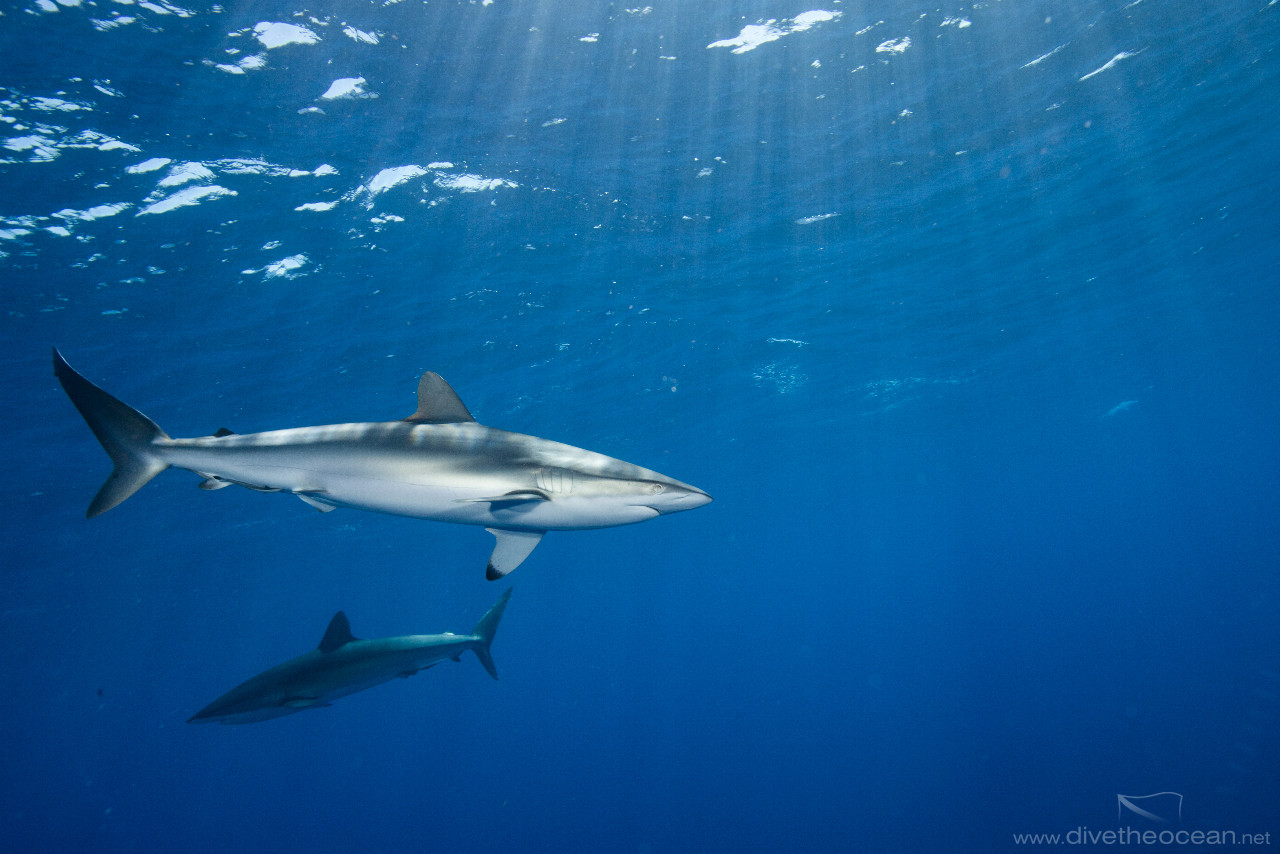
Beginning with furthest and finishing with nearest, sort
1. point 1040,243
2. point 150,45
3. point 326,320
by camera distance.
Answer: point 1040,243 < point 326,320 < point 150,45

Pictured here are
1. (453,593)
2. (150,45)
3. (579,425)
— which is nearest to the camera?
(150,45)

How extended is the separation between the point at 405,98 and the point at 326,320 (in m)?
6.98

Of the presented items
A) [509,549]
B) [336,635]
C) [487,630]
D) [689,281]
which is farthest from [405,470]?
[689,281]

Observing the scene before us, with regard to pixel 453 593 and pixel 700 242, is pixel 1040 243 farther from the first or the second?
pixel 453 593

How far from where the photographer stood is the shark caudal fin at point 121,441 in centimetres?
329

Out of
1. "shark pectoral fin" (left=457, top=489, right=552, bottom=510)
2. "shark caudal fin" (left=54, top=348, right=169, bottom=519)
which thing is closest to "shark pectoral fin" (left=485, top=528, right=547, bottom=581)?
"shark pectoral fin" (left=457, top=489, right=552, bottom=510)

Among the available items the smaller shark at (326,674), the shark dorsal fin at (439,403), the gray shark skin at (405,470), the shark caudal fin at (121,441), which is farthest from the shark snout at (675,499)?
the smaller shark at (326,674)

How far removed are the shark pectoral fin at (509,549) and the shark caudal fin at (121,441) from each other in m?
2.08

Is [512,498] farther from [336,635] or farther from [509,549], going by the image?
[336,635]

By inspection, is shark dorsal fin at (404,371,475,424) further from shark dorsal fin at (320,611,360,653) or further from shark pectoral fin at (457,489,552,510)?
shark dorsal fin at (320,611,360,653)

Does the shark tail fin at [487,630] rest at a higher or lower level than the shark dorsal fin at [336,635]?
lower

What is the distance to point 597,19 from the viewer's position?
30.5 feet

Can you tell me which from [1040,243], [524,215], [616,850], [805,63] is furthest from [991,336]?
[616,850]

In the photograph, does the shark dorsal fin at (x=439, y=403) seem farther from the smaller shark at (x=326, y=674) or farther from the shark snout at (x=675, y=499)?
the smaller shark at (x=326, y=674)
